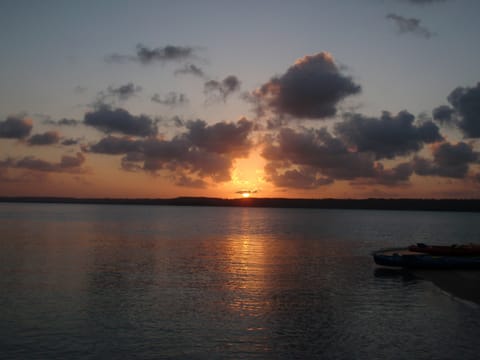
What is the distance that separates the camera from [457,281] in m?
41.8

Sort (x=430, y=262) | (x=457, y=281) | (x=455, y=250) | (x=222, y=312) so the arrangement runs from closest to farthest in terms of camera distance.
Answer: (x=222, y=312) → (x=457, y=281) → (x=430, y=262) → (x=455, y=250)

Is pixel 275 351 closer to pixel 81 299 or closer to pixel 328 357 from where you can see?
pixel 328 357

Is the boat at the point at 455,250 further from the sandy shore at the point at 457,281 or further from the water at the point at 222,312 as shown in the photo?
the water at the point at 222,312

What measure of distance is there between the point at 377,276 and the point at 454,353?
23.4 m

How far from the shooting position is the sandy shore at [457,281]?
35628 millimetres

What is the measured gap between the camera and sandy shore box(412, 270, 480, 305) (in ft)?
117

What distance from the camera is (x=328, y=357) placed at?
68.1ft

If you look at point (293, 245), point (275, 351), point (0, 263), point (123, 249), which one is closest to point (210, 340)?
point (275, 351)

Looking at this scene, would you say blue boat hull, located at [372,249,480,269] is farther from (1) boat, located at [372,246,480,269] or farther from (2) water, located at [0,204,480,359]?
(2) water, located at [0,204,480,359]

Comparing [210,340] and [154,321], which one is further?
[154,321]

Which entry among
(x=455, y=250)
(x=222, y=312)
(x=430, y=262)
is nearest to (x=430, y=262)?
(x=430, y=262)

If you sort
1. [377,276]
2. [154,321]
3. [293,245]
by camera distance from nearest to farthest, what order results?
[154,321]
[377,276]
[293,245]

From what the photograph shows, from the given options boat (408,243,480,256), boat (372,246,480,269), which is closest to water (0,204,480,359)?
boat (372,246,480,269)

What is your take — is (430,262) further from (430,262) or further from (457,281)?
(457,281)
